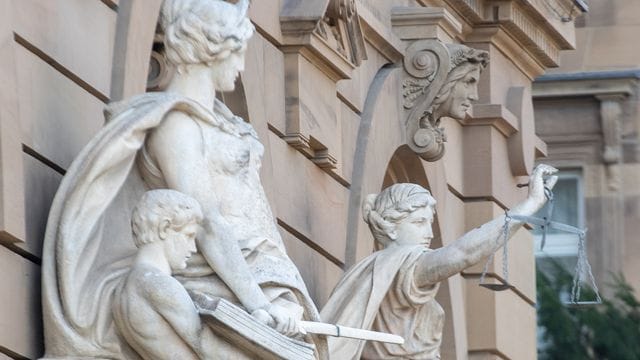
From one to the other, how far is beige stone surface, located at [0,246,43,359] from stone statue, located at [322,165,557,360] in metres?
2.90

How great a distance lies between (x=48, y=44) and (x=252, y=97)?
2.87 meters

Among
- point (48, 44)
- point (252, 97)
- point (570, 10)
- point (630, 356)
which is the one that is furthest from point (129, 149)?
point (630, 356)

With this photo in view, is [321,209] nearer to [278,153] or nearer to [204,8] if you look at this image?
[278,153]

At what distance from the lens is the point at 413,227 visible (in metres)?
17.6

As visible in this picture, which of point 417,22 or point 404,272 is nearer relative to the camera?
point 404,272

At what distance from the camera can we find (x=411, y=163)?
20.9 metres

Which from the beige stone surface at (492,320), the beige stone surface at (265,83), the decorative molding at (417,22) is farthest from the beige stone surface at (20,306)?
the beige stone surface at (492,320)

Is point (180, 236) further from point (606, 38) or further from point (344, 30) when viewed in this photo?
point (606, 38)

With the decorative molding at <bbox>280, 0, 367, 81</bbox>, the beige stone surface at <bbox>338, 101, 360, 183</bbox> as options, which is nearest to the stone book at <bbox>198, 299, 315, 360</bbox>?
the decorative molding at <bbox>280, 0, 367, 81</bbox>

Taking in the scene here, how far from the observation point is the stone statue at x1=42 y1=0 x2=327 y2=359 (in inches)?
558

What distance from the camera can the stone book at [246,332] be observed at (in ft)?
45.7

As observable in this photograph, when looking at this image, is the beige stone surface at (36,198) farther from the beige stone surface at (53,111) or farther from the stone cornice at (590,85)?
the stone cornice at (590,85)

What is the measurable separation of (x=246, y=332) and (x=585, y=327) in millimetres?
16806

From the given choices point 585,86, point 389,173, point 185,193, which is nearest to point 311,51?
point 389,173
